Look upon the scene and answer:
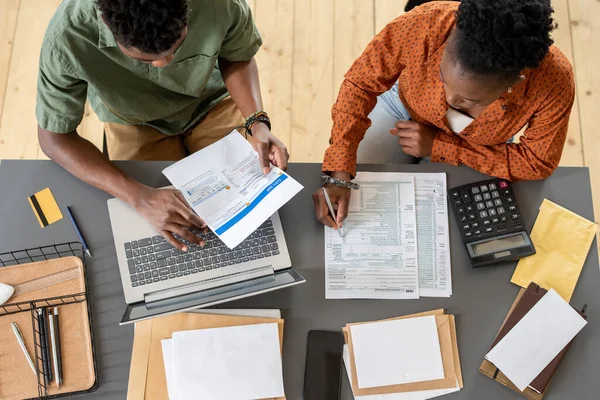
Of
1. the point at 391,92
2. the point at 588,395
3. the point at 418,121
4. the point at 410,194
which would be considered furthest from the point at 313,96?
the point at 588,395

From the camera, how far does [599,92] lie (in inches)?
81.0

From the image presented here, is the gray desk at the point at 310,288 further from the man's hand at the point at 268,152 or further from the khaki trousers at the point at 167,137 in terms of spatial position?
the khaki trousers at the point at 167,137

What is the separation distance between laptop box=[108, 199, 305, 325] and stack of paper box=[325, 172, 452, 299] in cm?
13

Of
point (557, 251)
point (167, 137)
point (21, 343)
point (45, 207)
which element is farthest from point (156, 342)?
point (557, 251)

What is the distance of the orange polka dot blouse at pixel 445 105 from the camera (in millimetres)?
1106

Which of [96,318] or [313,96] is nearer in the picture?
[96,318]

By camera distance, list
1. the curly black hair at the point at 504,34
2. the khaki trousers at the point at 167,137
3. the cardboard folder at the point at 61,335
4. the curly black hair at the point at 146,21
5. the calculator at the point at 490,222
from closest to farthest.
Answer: the curly black hair at the point at 146,21
the curly black hair at the point at 504,34
the cardboard folder at the point at 61,335
the calculator at the point at 490,222
the khaki trousers at the point at 167,137

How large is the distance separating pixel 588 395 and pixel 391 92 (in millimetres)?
861

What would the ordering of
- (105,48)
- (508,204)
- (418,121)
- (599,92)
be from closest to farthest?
1. (105,48)
2. (508,204)
3. (418,121)
4. (599,92)

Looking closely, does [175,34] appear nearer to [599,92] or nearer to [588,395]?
[588,395]

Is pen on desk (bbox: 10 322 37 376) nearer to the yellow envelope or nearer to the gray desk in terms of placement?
the gray desk

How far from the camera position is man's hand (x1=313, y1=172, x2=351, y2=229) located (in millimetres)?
1146

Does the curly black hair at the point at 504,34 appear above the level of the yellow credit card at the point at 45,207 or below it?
above

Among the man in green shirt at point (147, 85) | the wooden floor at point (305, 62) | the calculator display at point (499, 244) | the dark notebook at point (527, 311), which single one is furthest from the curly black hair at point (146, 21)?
the wooden floor at point (305, 62)
